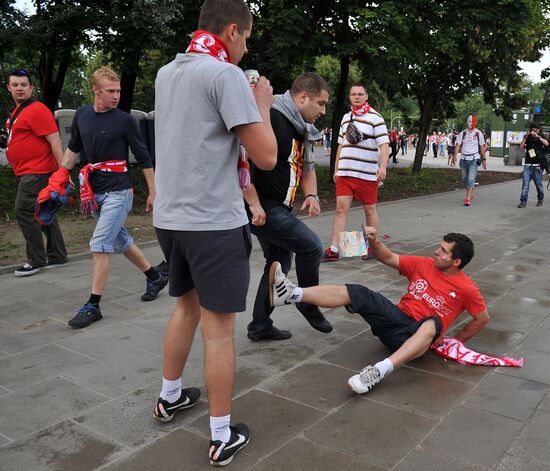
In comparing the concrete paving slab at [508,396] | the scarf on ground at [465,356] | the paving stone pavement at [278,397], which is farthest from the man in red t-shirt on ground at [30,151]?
the concrete paving slab at [508,396]

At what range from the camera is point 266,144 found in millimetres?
2422

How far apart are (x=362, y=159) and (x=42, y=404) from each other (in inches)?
178

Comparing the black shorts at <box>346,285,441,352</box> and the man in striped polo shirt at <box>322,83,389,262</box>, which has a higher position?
the man in striped polo shirt at <box>322,83,389,262</box>

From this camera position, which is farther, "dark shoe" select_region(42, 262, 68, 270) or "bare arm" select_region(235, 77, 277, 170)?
"dark shoe" select_region(42, 262, 68, 270)

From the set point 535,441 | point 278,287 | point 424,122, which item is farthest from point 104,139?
point 424,122

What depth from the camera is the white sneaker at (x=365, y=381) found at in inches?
127

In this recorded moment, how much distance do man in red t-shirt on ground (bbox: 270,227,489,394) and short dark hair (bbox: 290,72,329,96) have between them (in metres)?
0.95

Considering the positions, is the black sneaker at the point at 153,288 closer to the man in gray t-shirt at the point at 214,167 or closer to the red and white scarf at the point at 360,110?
the man in gray t-shirt at the point at 214,167

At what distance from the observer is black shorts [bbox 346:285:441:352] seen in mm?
3625

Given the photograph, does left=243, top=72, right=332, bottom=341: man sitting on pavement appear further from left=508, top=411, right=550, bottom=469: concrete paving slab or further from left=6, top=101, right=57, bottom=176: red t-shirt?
left=6, top=101, right=57, bottom=176: red t-shirt

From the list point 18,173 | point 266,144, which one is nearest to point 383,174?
point 18,173

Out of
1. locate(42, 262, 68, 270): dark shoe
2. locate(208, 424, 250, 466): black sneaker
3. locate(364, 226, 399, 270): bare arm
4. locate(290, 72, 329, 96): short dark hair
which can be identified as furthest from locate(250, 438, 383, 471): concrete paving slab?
locate(42, 262, 68, 270): dark shoe

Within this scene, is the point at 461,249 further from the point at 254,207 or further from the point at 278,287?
the point at 254,207

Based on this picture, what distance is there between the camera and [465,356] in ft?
12.5
